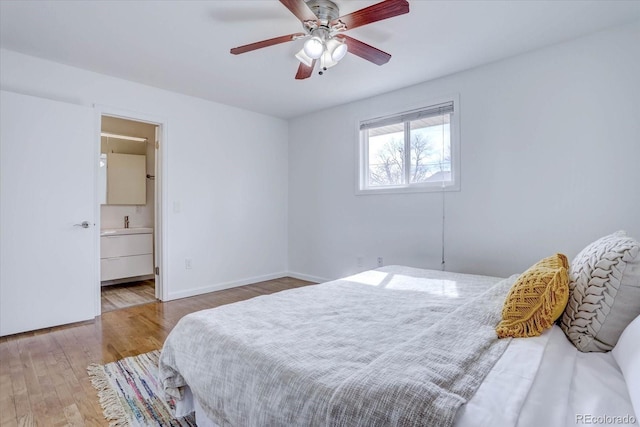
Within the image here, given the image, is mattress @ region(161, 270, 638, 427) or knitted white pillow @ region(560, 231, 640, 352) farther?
knitted white pillow @ region(560, 231, 640, 352)

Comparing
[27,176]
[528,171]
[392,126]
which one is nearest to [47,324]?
[27,176]

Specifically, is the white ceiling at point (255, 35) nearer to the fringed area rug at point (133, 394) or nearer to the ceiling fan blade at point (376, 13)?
the ceiling fan blade at point (376, 13)

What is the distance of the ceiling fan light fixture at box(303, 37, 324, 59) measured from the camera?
6.68 feet

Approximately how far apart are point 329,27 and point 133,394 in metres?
2.50

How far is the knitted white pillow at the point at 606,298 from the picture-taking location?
3.52 feet

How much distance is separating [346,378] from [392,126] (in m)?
3.29

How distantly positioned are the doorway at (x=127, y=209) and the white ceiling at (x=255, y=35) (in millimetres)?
1475

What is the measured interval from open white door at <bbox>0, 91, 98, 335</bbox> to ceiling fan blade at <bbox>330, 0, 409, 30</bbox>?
2.64 meters

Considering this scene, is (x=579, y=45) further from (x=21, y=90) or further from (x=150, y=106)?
(x=21, y=90)

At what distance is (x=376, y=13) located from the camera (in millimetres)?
1788

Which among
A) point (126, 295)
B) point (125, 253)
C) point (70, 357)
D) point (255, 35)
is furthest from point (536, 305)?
point (125, 253)

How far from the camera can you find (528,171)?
2732 millimetres

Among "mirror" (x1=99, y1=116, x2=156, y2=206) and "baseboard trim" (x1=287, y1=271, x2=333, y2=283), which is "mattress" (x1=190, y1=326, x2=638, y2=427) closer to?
"baseboard trim" (x1=287, y1=271, x2=333, y2=283)

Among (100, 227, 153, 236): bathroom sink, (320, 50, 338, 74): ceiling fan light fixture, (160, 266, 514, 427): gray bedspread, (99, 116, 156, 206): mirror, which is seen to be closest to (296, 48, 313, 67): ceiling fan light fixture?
(320, 50, 338, 74): ceiling fan light fixture
